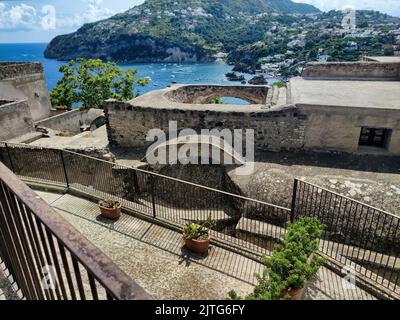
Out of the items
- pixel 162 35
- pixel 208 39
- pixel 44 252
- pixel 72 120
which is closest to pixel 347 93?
pixel 44 252

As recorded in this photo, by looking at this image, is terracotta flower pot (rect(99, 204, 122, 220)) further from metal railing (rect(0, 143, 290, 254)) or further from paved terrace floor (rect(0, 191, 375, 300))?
metal railing (rect(0, 143, 290, 254))

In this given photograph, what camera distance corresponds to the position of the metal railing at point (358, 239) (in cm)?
719

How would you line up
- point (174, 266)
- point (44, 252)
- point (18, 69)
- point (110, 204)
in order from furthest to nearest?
point (18, 69), point (110, 204), point (174, 266), point (44, 252)

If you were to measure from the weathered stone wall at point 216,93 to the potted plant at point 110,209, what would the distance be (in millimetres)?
10147

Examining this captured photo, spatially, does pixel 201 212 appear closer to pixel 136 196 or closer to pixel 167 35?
pixel 136 196

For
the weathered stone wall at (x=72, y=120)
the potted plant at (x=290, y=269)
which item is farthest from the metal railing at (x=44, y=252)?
the weathered stone wall at (x=72, y=120)

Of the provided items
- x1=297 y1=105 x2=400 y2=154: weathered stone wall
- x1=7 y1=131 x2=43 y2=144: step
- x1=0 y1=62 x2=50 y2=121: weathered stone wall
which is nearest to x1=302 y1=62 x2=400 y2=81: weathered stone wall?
x1=297 y1=105 x2=400 y2=154: weathered stone wall

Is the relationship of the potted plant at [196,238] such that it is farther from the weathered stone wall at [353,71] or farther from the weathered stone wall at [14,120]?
the weathered stone wall at [353,71]

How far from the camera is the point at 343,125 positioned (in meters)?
11.3

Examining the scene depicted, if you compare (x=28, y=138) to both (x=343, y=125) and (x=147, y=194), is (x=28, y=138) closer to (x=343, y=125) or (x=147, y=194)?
(x=147, y=194)

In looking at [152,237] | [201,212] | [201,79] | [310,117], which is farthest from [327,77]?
[201,79]

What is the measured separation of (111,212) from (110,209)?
0.09m

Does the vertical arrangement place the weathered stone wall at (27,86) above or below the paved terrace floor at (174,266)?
above
